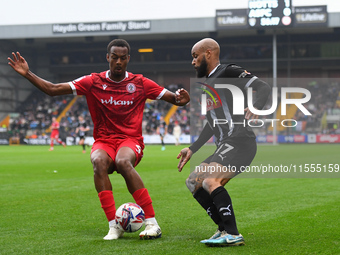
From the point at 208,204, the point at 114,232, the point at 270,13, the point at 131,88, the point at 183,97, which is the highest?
the point at 270,13

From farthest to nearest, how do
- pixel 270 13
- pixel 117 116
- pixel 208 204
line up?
pixel 270 13, pixel 117 116, pixel 208 204

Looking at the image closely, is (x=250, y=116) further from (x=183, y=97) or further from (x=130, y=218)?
(x=130, y=218)

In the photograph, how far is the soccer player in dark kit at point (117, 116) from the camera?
5.47m

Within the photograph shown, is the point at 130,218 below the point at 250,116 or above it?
below

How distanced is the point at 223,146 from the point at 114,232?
1.45m

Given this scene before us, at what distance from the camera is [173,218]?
6.73 metres

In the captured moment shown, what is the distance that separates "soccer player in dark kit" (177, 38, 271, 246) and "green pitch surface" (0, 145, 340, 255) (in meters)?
0.28

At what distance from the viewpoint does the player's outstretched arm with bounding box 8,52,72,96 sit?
5.25 meters

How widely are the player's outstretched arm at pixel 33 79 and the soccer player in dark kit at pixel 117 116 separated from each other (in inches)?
0.4

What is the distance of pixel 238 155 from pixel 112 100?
164 centimetres

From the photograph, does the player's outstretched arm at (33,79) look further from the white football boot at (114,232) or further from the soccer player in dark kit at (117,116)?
the white football boot at (114,232)

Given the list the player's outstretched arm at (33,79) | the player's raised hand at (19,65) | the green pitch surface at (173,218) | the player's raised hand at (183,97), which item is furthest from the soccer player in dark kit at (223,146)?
the player's raised hand at (19,65)

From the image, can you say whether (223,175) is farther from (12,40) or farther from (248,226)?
(12,40)

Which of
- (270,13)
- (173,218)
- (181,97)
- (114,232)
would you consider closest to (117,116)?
(181,97)
